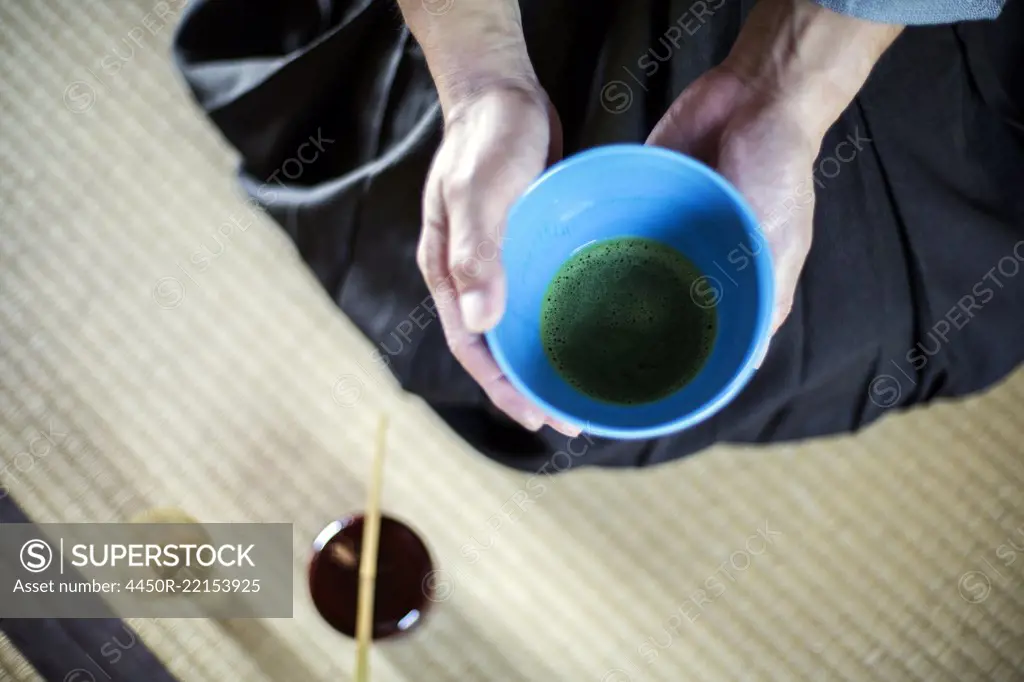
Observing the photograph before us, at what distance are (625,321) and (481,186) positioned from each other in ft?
0.54

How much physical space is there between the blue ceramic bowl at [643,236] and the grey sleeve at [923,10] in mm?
213

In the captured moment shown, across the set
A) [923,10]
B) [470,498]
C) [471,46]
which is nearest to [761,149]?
[923,10]

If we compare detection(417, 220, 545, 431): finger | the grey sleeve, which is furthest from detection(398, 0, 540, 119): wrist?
the grey sleeve

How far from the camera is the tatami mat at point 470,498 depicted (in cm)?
88

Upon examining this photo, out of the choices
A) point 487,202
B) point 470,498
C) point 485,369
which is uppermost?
point 487,202

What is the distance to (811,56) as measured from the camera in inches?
26.6

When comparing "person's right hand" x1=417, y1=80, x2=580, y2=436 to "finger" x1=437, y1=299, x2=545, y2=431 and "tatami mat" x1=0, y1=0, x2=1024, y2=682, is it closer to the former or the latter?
"finger" x1=437, y1=299, x2=545, y2=431

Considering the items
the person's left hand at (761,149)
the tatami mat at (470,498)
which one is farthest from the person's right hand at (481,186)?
the tatami mat at (470,498)

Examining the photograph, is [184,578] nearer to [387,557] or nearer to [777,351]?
[387,557]

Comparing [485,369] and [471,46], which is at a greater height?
[471,46]

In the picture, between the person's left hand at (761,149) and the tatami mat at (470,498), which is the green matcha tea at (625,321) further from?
the tatami mat at (470,498)

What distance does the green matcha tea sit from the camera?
595mm

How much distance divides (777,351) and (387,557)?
49cm

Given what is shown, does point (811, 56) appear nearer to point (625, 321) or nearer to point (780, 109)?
point (780, 109)
